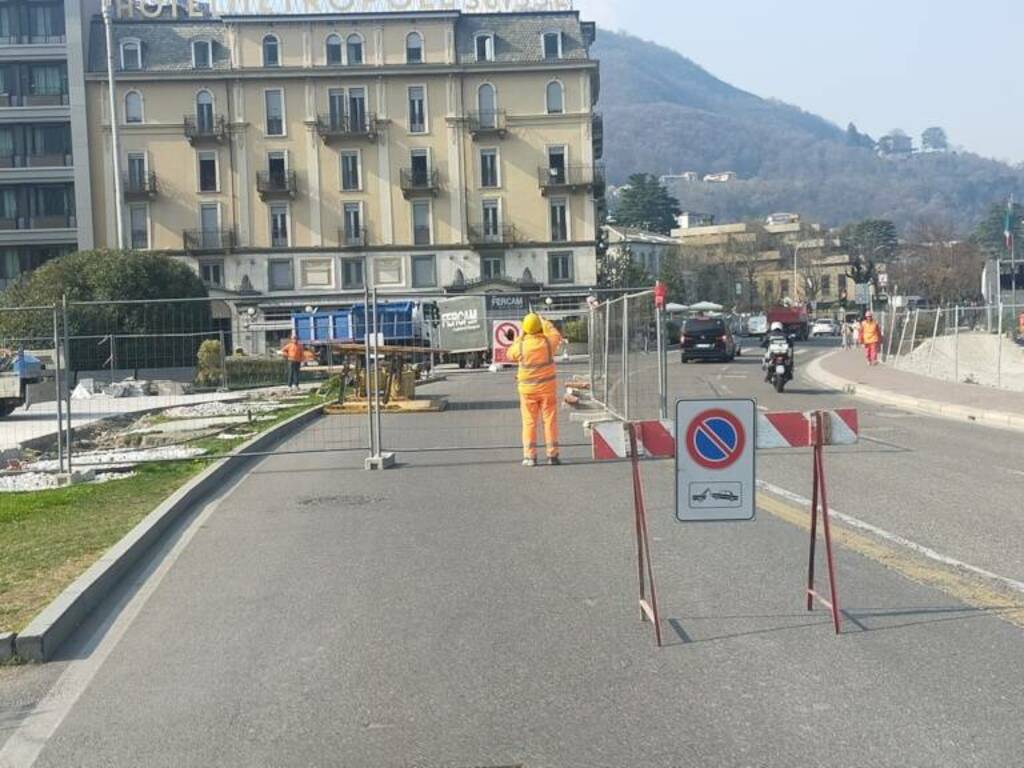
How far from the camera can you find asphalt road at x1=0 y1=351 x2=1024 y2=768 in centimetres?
509

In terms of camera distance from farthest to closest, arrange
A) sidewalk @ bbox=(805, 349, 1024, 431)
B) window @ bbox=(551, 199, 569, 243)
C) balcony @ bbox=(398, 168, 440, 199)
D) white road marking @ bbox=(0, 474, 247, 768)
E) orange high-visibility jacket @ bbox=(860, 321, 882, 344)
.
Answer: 1. window @ bbox=(551, 199, 569, 243)
2. balcony @ bbox=(398, 168, 440, 199)
3. orange high-visibility jacket @ bbox=(860, 321, 882, 344)
4. sidewalk @ bbox=(805, 349, 1024, 431)
5. white road marking @ bbox=(0, 474, 247, 768)

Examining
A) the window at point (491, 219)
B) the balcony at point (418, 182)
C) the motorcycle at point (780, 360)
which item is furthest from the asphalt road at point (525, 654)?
the window at point (491, 219)

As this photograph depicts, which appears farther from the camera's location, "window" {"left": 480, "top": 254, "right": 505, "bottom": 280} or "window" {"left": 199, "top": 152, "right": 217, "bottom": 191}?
"window" {"left": 480, "top": 254, "right": 505, "bottom": 280}

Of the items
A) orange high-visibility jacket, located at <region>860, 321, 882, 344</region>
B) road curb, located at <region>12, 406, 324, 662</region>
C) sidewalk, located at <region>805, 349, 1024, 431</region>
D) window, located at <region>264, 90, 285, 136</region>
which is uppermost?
window, located at <region>264, 90, 285, 136</region>

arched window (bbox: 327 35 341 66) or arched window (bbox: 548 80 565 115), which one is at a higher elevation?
arched window (bbox: 327 35 341 66)

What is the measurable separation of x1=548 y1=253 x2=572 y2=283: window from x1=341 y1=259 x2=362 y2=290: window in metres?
10.6

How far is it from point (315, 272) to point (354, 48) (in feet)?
40.7

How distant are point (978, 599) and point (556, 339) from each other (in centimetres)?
815

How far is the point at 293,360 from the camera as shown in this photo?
29.2 meters

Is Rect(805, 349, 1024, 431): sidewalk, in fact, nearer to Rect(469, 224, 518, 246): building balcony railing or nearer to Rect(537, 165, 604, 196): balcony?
Rect(537, 165, 604, 196): balcony

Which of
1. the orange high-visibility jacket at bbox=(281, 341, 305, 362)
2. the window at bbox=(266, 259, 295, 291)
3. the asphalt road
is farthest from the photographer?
the window at bbox=(266, 259, 295, 291)

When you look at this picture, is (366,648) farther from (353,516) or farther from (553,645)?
(353,516)

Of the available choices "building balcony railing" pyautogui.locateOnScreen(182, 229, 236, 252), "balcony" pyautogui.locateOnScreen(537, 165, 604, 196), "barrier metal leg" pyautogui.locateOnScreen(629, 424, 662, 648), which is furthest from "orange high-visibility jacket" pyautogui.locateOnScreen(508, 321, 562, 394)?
"building balcony railing" pyautogui.locateOnScreen(182, 229, 236, 252)

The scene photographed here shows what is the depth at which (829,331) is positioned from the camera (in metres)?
95.2
